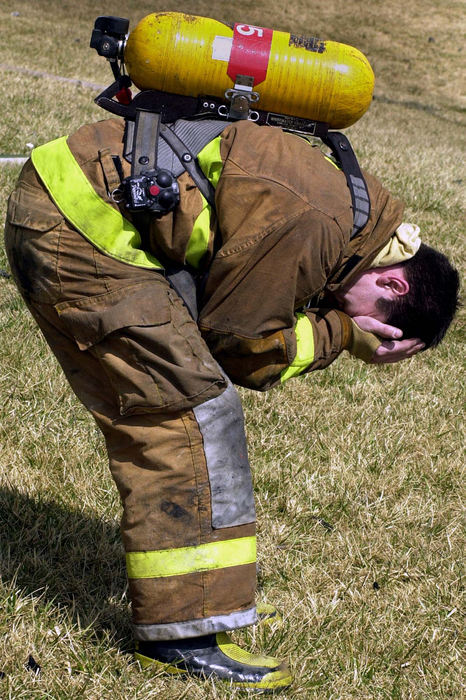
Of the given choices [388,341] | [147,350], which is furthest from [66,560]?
[388,341]

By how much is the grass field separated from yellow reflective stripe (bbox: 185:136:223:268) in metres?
1.39

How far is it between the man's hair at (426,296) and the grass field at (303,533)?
1126 millimetres

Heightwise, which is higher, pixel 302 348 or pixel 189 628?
pixel 302 348

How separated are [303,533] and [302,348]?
1.05 meters

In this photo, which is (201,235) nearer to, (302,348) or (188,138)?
(188,138)

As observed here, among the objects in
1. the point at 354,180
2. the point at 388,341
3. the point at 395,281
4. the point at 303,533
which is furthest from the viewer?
the point at 303,533

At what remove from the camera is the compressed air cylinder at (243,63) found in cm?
273

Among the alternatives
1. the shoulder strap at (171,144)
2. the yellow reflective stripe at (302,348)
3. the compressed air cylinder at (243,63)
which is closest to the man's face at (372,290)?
the yellow reflective stripe at (302,348)

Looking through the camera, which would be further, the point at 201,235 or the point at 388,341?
the point at 388,341

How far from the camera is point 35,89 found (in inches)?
420

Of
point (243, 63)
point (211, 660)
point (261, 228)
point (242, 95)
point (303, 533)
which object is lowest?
point (303, 533)

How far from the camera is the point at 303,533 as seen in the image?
12.4 feet

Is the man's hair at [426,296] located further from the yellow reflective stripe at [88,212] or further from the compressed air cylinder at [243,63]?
the yellow reflective stripe at [88,212]

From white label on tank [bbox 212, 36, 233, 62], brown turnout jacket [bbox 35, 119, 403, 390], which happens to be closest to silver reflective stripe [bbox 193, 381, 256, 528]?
brown turnout jacket [bbox 35, 119, 403, 390]
